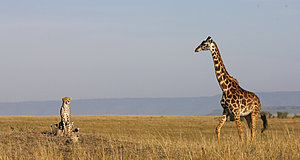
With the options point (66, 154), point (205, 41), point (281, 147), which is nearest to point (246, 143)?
point (281, 147)

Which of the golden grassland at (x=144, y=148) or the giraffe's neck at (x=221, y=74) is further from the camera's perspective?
the giraffe's neck at (x=221, y=74)

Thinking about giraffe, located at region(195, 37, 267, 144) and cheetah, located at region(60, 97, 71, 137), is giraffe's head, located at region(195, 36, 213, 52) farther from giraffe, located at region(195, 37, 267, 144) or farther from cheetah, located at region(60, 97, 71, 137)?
cheetah, located at region(60, 97, 71, 137)

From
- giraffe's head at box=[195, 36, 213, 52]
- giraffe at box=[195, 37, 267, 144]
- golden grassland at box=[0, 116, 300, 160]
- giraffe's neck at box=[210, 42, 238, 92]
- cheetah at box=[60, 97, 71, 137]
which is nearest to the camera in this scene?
golden grassland at box=[0, 116, 300, 160]

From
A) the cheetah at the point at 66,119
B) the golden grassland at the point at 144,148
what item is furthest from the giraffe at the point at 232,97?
the cheetah at the point at 66,119

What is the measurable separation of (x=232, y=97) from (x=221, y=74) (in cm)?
79

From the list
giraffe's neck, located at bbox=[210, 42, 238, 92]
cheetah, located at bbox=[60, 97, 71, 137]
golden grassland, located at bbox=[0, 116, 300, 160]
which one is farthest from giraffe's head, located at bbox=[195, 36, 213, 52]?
cheetah, located at bbox=[60, 97, 71, 137]

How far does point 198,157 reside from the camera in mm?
9688

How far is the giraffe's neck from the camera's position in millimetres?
12320

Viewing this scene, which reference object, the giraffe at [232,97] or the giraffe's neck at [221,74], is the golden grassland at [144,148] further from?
the giraffe's neck at [221,74]

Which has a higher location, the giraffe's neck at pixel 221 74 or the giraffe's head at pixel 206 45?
the giraffe's head at pixel 206 45

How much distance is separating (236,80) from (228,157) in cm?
391

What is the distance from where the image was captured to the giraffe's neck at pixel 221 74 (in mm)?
12320

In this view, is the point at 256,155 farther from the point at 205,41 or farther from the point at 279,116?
the point at 279,116

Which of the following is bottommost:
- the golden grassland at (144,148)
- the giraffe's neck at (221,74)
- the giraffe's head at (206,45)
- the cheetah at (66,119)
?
the golden grassland at (144,148)
